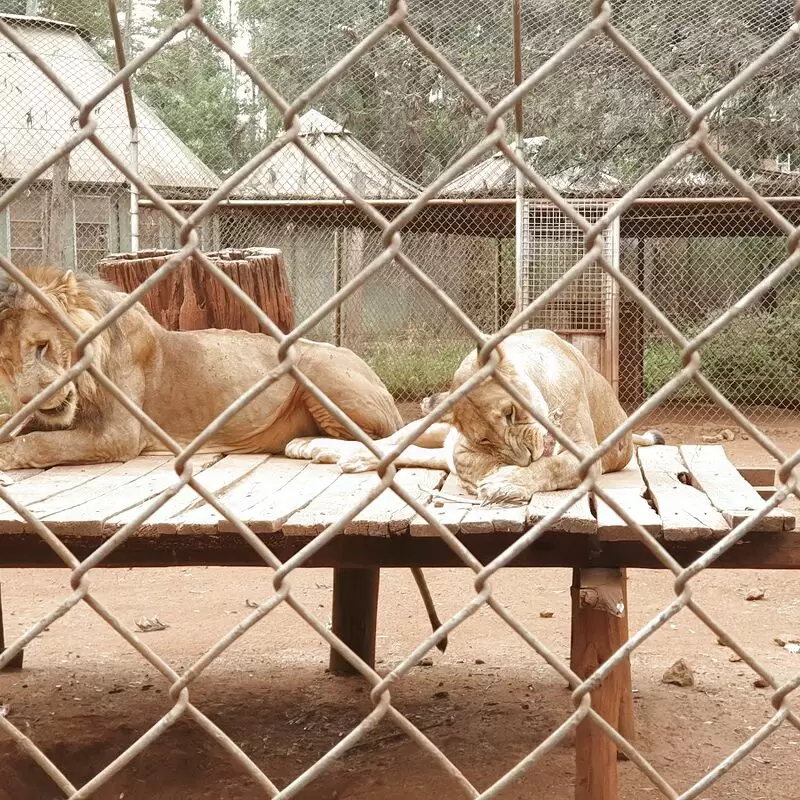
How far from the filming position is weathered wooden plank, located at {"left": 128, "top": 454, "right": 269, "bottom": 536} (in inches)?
123

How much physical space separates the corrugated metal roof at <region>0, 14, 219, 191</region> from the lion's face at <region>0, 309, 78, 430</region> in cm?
706

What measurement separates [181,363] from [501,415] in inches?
82.5

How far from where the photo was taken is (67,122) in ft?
41.2

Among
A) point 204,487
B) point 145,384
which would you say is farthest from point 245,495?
point 145,384

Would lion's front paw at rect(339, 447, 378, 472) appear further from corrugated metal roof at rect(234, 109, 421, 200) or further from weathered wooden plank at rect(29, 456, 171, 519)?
corrugated metal roof at rect(234, 109, 421, 200)

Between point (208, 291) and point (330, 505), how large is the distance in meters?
2.83

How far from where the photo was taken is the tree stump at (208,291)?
5938 mm

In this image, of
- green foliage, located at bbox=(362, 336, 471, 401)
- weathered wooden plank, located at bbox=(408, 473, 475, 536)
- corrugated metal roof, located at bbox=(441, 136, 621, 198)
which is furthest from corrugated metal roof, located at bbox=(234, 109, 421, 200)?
weathered wooden plank, located at bbox=(408, 473, 475, 536)

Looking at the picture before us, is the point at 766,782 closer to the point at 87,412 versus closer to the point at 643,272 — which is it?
the point at 87,412

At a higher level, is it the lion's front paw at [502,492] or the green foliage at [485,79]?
the green foliage at [485,79]

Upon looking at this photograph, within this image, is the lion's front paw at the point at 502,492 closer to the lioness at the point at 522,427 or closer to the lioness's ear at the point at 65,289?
the lioness at the point at 522,427

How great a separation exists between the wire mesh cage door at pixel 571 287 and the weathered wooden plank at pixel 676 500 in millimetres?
4939

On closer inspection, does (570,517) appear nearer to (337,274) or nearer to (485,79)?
(337,274)

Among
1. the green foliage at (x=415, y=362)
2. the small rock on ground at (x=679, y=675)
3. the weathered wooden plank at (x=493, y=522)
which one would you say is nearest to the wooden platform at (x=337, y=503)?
the weathered wooden plank at (x=493, y=522)
